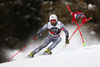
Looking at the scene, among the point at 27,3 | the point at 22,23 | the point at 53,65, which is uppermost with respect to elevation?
the point at 27,3

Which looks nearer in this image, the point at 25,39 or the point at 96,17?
the point at 96,17

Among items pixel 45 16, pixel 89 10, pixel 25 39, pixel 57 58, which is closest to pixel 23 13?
pixel 25 39

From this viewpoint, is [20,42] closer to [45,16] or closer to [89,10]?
[45,16]

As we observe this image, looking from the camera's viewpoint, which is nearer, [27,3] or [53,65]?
[53,65]

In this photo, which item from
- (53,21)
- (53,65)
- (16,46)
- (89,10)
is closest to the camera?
(53,65)

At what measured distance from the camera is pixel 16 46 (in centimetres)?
1475

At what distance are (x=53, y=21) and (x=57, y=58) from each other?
1298mm

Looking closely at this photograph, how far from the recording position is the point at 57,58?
14.2ft

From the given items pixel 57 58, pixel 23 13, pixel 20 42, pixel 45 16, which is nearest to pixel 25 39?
pixel 20 42

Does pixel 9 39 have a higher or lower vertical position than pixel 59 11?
lower

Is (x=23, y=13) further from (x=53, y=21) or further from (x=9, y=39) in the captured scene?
(x=53, y=21)

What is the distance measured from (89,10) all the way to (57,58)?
8086 millimetres

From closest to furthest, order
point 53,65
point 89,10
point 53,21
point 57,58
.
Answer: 1. point 53,65
2. point 57,58
3. point 53,21
4. point 89,10

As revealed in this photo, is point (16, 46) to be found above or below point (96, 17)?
below
